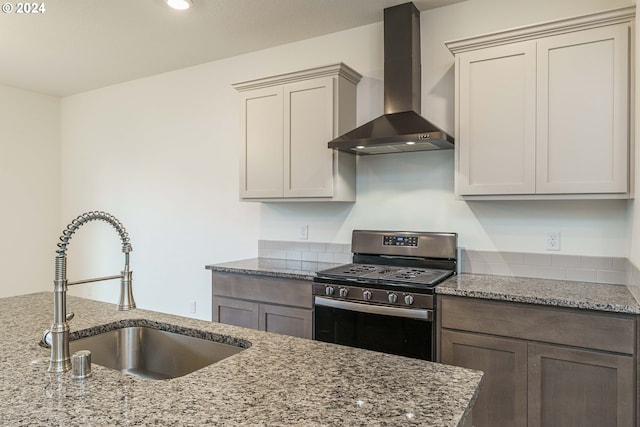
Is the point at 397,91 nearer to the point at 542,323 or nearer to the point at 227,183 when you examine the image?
the point at 542,323

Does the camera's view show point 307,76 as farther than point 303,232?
No

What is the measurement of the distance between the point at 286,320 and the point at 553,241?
176 cm

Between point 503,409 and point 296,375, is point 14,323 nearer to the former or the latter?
point 296,375

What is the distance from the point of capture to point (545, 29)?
89.2 inches

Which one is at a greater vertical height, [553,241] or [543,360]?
[553,241]

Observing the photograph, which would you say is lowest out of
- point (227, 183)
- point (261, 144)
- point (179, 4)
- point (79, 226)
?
point (79, 226)

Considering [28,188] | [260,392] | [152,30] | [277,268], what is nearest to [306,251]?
[277,268]

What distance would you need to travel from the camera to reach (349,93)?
3.09 meters

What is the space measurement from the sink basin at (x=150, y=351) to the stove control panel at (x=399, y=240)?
5.71 ft

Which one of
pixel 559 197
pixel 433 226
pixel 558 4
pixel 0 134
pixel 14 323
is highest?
pixel 558 4

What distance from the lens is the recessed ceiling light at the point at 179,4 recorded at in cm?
273

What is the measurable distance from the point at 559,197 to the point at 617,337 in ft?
2.51

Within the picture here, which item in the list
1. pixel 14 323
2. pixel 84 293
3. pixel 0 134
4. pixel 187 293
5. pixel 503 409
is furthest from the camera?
pixel 84 293

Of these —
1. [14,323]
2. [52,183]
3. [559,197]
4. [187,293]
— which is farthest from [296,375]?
[52,183]
